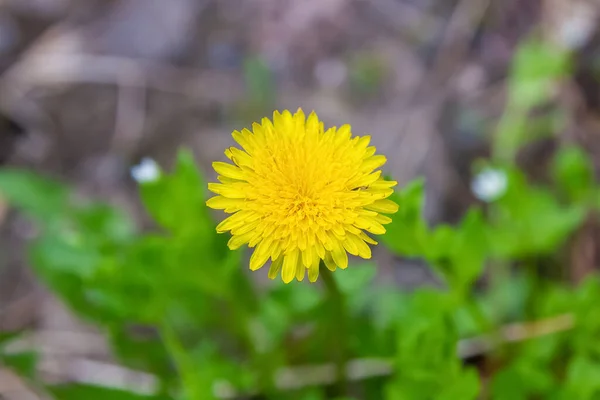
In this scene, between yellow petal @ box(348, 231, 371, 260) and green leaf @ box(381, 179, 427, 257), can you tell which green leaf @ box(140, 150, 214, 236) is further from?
yellow petal @ box(348, 231, 371, 260)

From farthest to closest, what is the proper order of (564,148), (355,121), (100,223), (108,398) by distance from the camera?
(355,121) → (564,148) → (100,223) → (108,398)

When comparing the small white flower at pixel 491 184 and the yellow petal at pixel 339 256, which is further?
the small white flower at pixel 491 184

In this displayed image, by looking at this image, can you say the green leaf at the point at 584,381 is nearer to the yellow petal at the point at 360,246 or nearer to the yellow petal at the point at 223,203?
the yellow petal at the point at 360,246

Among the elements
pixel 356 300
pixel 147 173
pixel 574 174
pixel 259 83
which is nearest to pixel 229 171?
pixel 147 173

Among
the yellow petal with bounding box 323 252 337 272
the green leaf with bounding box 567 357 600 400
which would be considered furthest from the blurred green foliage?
the yellow petal with bounding box 323 252 337 272

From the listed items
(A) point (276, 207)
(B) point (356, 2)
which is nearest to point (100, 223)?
(A) point (276, 207)

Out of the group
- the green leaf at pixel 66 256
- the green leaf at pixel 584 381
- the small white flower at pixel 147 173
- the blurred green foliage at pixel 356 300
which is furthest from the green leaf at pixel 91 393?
the green leaf at pixel 584 381

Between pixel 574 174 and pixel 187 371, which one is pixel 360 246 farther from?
pixel 574 174

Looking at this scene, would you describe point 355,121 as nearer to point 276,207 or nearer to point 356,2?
point 356,2
